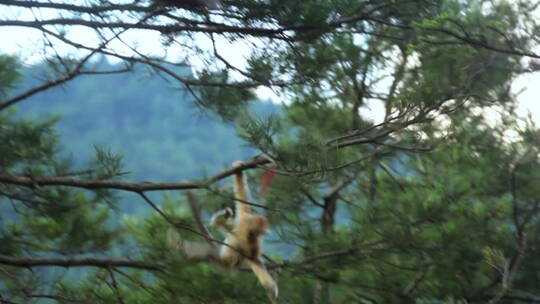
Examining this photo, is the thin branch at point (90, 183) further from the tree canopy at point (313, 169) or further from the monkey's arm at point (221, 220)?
the monkey's arm at point (221, 220)

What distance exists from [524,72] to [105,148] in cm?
280

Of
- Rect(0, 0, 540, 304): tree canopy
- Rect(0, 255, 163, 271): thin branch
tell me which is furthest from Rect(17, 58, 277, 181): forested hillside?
Rect(0, 255, 163, 271): thin branch

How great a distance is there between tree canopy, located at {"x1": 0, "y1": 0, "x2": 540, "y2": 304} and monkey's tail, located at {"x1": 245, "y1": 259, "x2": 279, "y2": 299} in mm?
93

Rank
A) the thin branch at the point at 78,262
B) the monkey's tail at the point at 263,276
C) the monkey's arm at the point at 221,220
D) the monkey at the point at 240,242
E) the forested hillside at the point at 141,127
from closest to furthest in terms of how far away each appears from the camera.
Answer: the thin branch at the point at 78,262
the monkey's tail at the point at 263,276
the monkey at the point at 240,242
the monkey's arm at the point at 221,220
the forested hillside at the point at 141,127

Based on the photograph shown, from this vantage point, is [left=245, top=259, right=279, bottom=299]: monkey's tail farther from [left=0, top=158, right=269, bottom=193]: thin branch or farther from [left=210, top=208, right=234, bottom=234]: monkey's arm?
[left=0, top=158, right=269, bottom=193]: thin branch

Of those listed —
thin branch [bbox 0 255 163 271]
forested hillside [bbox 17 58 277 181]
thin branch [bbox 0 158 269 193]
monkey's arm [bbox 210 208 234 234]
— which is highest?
forested hillside [bbox 17 58 277 181]

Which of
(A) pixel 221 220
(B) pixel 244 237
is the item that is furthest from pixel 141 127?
(B) pixel 244 237

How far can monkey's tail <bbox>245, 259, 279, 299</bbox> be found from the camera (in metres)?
3.22

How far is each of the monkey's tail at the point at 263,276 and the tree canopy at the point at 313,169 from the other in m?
0.09

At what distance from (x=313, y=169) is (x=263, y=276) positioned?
116cm

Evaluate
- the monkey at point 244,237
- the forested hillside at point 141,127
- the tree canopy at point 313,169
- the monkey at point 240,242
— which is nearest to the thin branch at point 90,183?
the tree canopy at point 313,169

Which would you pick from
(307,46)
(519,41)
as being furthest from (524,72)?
(307,46)

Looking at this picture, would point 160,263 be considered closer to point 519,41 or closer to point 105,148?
point 105,148

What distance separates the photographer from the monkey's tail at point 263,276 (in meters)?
3.22
